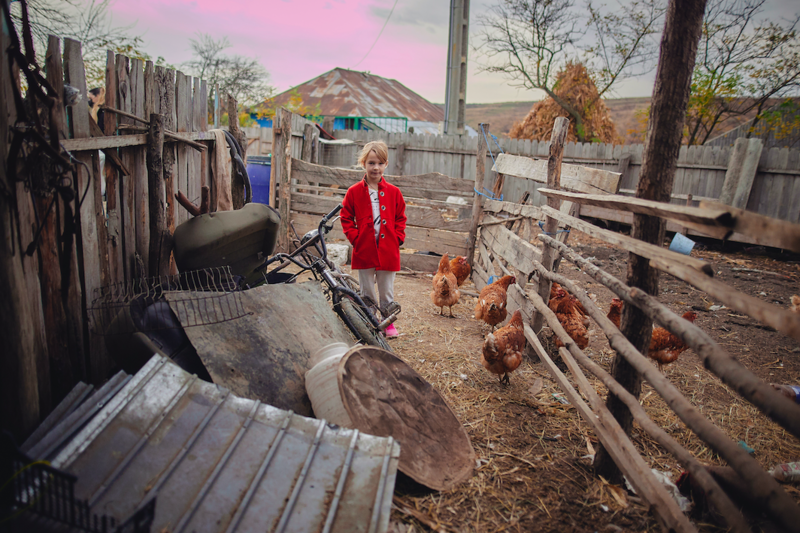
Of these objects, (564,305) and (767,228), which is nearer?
(767,228)

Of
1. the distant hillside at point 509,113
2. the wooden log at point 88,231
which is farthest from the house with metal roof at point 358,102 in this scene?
the wooden log at point 88,231

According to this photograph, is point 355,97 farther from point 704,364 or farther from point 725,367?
point 725,367

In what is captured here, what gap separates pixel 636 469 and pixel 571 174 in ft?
9.42

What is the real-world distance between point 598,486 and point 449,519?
3.13 ft

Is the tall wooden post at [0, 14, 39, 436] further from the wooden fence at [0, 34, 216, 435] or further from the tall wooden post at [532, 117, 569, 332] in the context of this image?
the tall wooden post at [532, 117, 569, 332]

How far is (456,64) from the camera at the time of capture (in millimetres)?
13055

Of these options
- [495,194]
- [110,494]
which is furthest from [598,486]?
[495,194]

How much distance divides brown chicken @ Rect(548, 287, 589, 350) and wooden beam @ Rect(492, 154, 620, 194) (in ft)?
3.42

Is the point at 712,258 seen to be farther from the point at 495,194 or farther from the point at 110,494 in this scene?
the point at 110,494

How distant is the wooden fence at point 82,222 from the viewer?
181 cm

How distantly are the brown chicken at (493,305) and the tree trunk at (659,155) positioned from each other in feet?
6.28

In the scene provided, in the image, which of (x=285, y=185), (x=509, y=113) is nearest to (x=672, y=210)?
(x=285, y=185)

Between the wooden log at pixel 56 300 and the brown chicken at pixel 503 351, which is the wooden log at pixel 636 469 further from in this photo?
the wooden log at pixel 56 300

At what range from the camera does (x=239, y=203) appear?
4.42 metres
